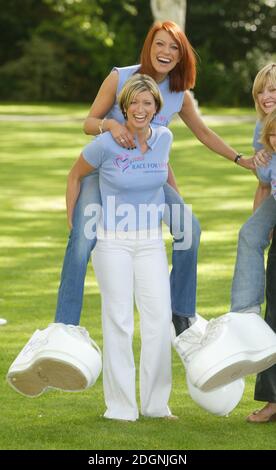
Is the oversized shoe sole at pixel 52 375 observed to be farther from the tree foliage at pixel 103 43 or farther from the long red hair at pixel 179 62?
the tree foliage at pixel 103 43

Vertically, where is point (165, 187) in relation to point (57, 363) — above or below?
above

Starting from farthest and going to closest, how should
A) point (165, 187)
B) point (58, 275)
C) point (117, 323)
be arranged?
point (58, 275) < point (165, 187) < point (117, 323)

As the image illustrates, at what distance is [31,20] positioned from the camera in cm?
4266

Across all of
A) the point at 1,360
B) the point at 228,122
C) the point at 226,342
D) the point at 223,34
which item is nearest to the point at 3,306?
the point at 1,360

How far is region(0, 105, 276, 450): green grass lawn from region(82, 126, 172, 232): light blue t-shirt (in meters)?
0.99

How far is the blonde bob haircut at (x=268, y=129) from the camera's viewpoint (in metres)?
6.09

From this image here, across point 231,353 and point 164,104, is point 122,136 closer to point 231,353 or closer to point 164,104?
point 164,104

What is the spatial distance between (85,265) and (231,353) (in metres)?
0.91

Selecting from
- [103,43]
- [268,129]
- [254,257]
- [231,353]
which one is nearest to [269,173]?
[268,129]

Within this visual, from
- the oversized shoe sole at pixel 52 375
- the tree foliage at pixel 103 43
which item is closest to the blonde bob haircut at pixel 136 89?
the oversized shoe sole at pixel 52 375

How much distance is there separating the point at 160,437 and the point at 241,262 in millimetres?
910

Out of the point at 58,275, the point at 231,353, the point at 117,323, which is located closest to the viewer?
the point at 231,353

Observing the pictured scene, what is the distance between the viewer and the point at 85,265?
630 centimetres

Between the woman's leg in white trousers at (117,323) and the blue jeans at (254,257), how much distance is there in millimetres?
529
